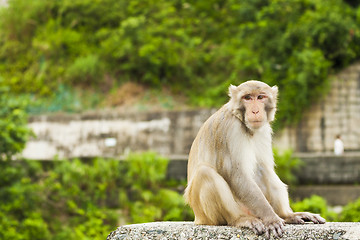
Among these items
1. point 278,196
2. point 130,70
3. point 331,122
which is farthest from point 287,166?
point 130,70

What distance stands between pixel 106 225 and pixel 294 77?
9.14 meters

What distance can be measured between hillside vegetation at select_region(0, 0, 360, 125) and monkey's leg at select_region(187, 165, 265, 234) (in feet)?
49.8

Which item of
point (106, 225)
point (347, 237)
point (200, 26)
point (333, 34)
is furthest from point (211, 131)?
point (200, 26)

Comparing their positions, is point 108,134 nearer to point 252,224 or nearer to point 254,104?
point 254,104

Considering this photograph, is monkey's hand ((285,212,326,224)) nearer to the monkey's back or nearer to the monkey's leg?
the monkey's leg

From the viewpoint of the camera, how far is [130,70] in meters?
23.9

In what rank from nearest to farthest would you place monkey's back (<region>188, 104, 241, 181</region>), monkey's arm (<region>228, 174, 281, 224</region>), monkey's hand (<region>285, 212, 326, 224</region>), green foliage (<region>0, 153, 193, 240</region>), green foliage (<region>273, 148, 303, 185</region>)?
1. monkey's arm (<region>228, 174, 281, 224</region>)
2. monkey's hand (<region>285, 212, 326, 224</region>)
3. monkey's back (<region>188, 104, 241, 181</region>)
4. green foliage (<region>0, 153, 193, 240</region>)
5. green foliage (<region>273, 148, 303, 185</region>)

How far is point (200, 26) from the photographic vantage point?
24.6 meters

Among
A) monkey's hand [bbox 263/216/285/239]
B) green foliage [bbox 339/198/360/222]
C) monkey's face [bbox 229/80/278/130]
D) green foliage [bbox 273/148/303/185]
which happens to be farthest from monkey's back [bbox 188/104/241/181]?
green foliage [bbox 273/148/303/185]

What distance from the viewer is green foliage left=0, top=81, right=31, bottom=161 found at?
13453 millimetres

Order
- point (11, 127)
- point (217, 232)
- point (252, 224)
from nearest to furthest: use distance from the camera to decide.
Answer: point (217, 232)
point (252, 224)
point (11, 127)

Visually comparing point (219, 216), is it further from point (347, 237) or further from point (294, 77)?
point (294, 77)

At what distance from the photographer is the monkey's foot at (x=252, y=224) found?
420 cm

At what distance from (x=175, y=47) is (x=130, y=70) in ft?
7.65
